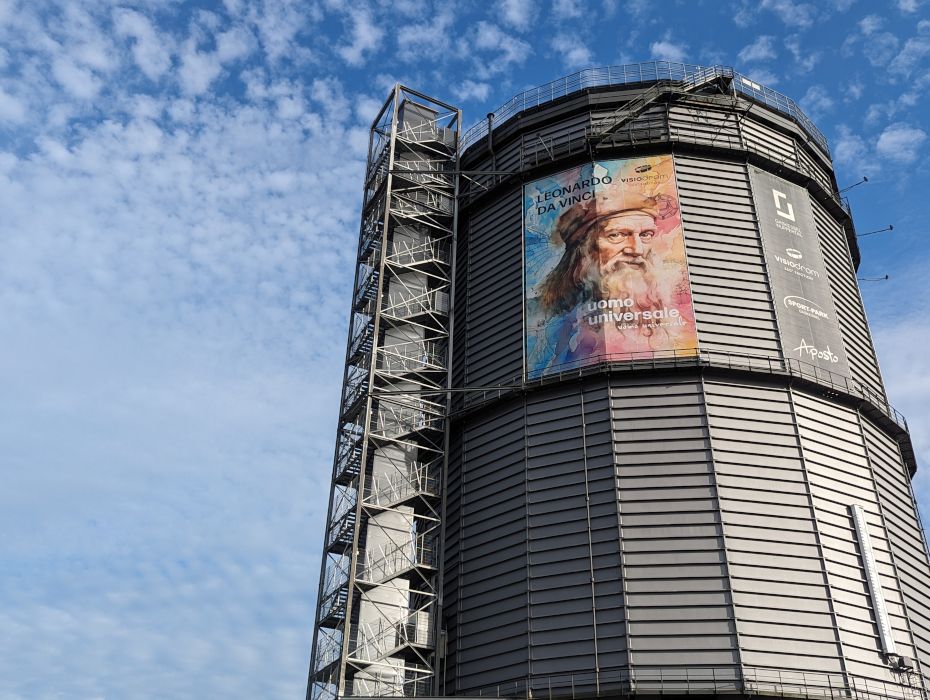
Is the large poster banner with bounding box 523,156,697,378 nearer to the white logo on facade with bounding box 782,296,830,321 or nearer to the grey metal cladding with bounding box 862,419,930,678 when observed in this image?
the white logo on facade with bounding box 782,296,830,321

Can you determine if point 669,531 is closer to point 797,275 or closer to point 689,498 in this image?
point 689,498

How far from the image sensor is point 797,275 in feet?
112

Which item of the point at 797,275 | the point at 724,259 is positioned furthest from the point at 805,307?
the point at 724,259

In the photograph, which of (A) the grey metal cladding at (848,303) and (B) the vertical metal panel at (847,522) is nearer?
(B) the vertical metal panel at (847,522)

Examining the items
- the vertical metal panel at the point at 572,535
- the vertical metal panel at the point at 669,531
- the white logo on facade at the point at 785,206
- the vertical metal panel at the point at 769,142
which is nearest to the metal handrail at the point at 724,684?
the vertical metal panel at the point at 669,531

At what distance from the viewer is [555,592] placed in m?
28.2

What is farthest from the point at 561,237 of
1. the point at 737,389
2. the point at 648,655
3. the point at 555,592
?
the point at 648,655

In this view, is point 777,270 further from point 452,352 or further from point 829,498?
point 452,352

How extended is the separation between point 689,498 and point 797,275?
34.8ft

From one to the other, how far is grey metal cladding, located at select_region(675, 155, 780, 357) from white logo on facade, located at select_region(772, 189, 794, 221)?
4.17 feet

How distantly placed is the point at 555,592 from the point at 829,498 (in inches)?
365

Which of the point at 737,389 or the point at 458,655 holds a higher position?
the point at 737,389

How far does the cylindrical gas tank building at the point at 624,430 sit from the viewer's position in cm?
2697

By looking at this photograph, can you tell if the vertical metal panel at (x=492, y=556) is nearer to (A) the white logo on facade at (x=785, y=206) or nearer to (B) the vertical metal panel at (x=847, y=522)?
(B) the vertical metal panel at (x=847, y=522)
